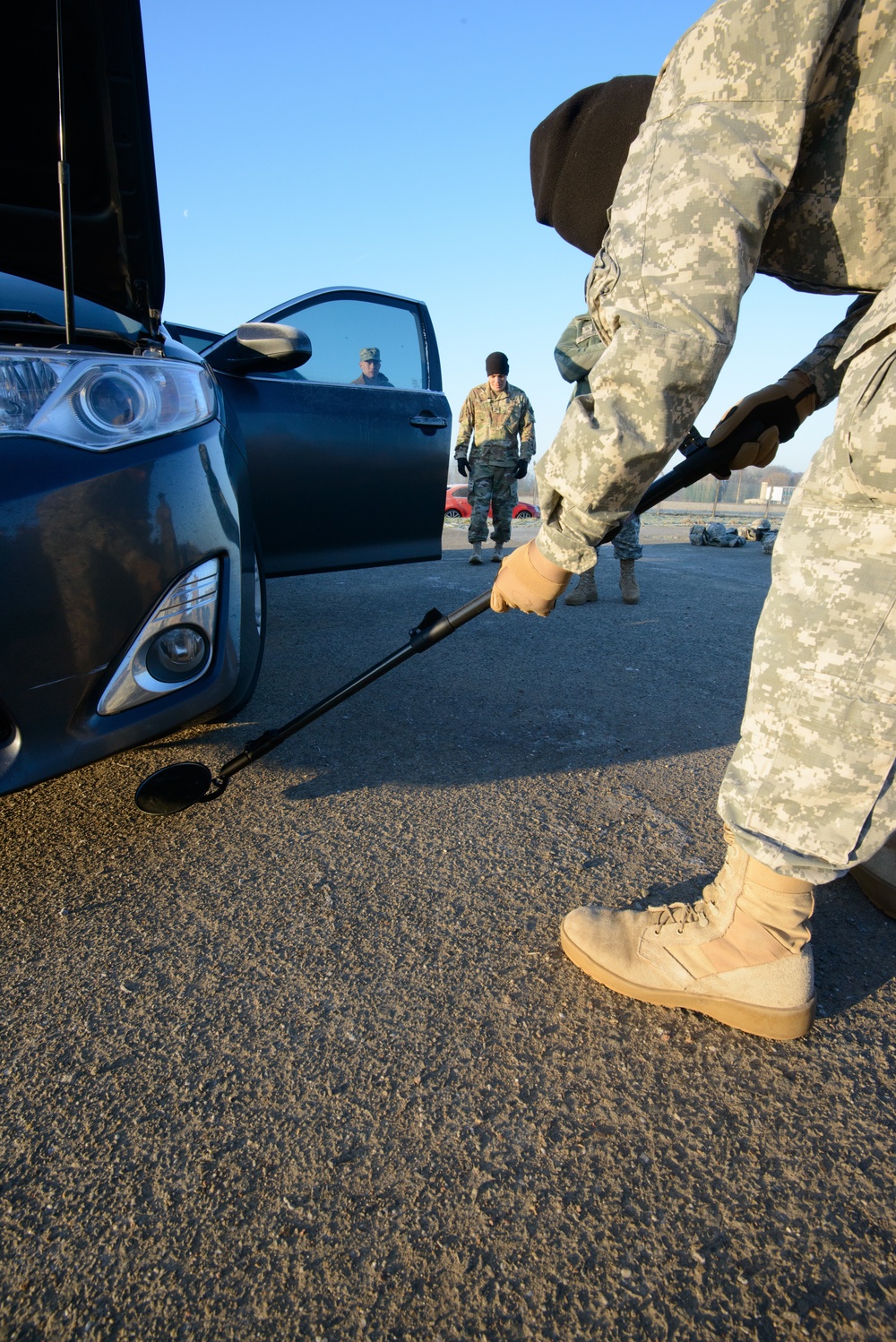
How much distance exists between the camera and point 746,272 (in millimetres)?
1087

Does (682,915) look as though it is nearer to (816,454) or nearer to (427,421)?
(816,454)

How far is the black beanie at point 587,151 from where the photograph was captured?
1.39 metres

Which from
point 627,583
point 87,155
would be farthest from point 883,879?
point 627,583

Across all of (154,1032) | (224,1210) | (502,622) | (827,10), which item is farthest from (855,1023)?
(502,622)

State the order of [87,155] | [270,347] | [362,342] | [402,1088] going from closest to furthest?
[402,1088]
[87,155]
[270,347]
[362,342]

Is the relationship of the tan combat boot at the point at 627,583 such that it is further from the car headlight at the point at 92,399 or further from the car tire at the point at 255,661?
the car headlight at the point at 92,399

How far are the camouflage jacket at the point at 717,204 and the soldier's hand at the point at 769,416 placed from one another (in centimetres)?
40

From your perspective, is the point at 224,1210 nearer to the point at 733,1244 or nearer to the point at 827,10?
the point at 733,1244

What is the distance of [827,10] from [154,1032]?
1.81 metres

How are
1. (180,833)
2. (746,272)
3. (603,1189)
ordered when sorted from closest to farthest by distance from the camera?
(603,1189) → (746,272) → (180,833)

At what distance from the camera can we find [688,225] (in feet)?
3.50

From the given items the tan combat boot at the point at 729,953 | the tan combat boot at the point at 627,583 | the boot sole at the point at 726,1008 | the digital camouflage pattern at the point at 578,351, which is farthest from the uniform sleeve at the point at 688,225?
the tan combat boot at the point at 627,583

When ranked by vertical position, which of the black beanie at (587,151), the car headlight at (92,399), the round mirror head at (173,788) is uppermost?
the black beanie at (587,151)

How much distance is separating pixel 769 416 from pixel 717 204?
72cm
